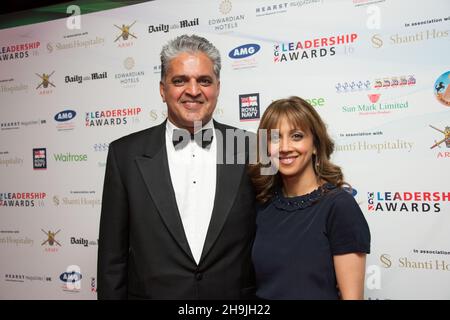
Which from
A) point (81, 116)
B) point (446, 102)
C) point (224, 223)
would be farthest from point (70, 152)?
point (446, 102)

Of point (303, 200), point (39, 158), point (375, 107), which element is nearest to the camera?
point (303, 200)

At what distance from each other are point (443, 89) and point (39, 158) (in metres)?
2.93

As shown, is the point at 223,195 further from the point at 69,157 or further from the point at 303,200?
the point at 69,157

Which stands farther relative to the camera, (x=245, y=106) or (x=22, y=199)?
(x=22, y=199)

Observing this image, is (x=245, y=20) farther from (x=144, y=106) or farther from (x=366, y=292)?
(x=366, y=292)

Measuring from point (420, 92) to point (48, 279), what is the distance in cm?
303

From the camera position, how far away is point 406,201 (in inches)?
87.7

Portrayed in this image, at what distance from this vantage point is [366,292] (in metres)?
2.31

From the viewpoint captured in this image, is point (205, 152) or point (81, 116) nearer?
point (205, 152)

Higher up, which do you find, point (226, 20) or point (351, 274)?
point (226, 20)

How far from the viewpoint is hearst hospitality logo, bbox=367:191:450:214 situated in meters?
2.16

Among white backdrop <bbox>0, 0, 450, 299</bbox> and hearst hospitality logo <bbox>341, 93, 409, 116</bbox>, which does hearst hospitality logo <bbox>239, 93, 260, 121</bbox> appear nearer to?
white backdrop <bbox>0, 0, 450, 299</bbox>

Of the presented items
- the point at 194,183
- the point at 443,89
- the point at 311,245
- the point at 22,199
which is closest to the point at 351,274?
the point at 311,245

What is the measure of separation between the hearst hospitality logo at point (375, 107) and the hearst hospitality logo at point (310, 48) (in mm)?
345
